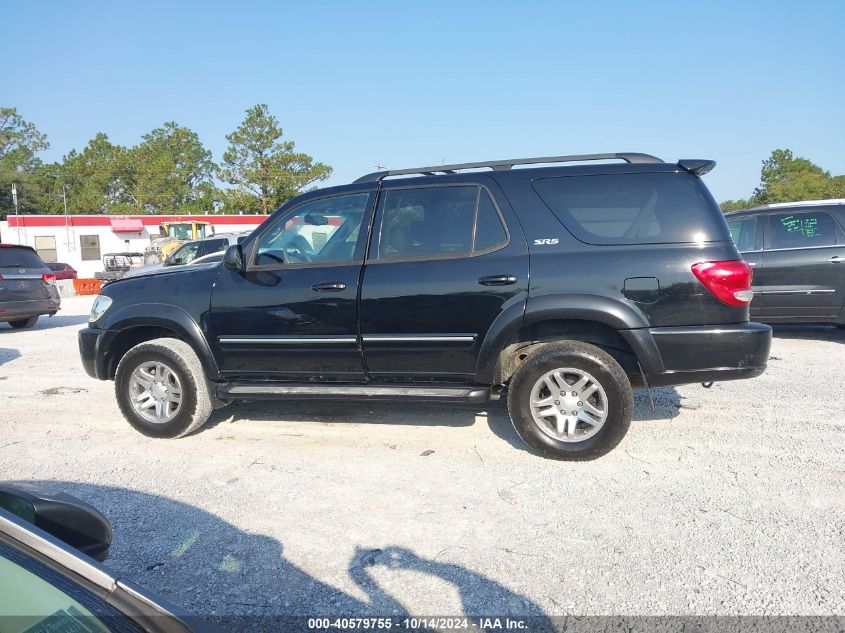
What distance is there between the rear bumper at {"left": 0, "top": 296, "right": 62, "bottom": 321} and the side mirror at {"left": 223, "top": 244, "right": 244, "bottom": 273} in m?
8.37

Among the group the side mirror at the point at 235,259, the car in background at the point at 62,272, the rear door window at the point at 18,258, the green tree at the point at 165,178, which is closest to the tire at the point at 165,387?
the side mirror at the point at 235,259

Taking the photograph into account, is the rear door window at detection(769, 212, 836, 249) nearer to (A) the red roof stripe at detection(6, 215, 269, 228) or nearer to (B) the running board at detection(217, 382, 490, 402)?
(B) the running board at detection(217, 382, 490, 402)

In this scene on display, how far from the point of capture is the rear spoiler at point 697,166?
3.88 metres

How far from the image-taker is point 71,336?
10.6m

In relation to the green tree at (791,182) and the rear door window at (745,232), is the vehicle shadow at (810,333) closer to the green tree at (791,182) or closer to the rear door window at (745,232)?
the rear door window at (745,232)

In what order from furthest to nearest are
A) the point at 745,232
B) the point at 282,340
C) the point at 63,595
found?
the point at 745,232 → the point at 282,340 → the point at 63,595

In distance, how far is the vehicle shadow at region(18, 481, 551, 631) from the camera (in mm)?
2459

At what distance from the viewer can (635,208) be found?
3.92 meters

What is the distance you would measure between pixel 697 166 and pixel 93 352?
190 inches

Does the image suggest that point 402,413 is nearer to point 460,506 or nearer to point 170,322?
point 460,506

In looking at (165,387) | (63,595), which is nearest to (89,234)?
(165,387)

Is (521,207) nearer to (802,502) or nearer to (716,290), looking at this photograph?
(716,290)

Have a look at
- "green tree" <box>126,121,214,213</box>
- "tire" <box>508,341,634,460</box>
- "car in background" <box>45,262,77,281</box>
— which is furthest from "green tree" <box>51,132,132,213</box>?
"tire" <box>508,341,634,460</box>

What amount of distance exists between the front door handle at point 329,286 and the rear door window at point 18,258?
9222 millimetres
